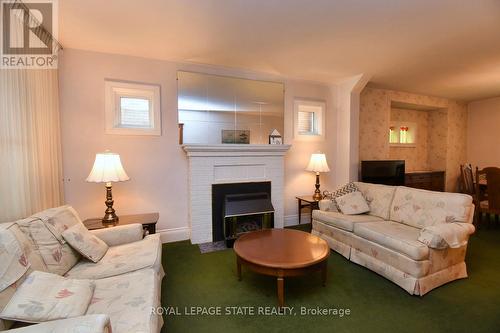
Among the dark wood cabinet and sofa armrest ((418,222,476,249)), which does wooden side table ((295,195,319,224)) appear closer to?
sofa armrest ((418,222,476,249))

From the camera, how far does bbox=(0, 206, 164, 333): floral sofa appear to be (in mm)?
1151

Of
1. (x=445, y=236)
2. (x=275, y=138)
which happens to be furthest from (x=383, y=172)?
(x=445, y=236)

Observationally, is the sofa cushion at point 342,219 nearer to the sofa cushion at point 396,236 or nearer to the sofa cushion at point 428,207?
the sofa cushion at point 396,236

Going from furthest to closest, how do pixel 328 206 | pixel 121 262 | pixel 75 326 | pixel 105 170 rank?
pixel 328 206
pixel 105 170
pixel 121 262
pixel 75 326

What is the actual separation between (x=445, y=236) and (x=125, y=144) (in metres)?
3.67

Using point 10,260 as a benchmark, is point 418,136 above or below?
above

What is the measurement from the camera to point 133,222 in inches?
109

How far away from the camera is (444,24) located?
2359 mm

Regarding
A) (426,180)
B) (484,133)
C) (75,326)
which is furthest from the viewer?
(484,133)

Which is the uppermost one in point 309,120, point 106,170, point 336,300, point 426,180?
point 309,120

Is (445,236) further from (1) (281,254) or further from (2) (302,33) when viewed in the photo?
(2) (302,33)

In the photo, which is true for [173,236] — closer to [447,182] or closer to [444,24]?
[444,24]

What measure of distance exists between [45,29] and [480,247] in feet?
19.0

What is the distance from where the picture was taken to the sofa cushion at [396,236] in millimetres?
2100
